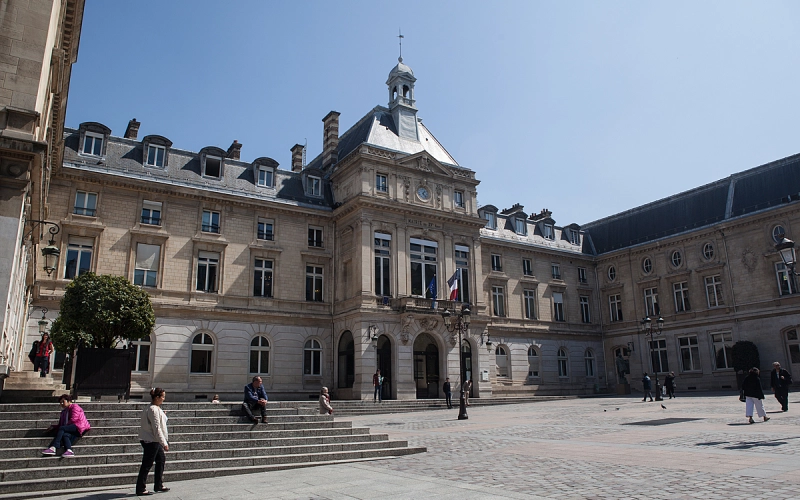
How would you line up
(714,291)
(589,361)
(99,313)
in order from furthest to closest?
(589,361) < (714,291) < (99,313)

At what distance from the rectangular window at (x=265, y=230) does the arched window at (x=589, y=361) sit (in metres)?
27.3

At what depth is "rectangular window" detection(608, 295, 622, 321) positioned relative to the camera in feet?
159

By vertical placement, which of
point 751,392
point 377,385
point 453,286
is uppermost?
point 453,286

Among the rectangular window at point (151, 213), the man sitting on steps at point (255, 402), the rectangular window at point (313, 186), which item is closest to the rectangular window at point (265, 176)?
the rectangular window at point (313, 186)

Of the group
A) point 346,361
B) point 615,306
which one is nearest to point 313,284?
point 346,361

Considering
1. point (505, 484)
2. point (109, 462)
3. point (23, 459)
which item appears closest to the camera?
point (505, 484)

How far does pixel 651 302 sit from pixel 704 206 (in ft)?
26.9

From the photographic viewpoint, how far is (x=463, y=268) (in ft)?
128

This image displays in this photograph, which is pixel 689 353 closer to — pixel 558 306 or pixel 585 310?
pixel 585 310

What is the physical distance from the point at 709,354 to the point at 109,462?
40.2 meters

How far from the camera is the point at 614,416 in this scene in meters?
23.2

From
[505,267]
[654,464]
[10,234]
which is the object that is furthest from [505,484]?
[505,267]

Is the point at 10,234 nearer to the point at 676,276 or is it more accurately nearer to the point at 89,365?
the point at 89,365

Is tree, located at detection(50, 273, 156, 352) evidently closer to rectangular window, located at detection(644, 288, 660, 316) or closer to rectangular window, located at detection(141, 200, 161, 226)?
rectangular window, located at detection(141, 200, 161, 226)
